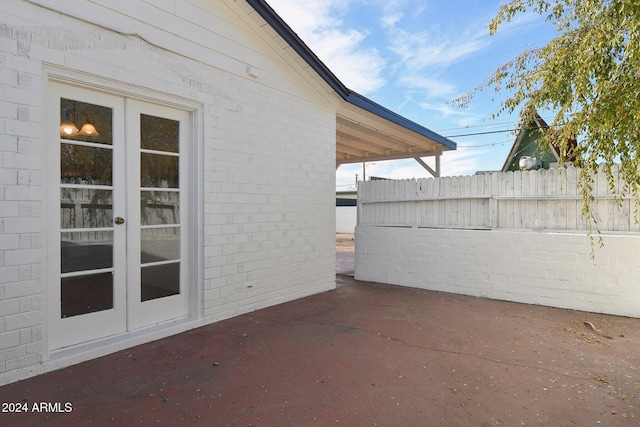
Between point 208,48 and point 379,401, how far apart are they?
4.00 metres

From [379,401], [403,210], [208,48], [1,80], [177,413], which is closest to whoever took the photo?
[177,413]

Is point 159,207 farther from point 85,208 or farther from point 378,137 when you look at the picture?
point 378,137

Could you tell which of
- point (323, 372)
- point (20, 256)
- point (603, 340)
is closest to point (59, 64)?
point (20, 256)

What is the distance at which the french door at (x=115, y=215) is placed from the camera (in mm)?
3146

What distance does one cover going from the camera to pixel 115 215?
11.4ft

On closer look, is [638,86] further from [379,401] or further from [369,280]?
[369,280]

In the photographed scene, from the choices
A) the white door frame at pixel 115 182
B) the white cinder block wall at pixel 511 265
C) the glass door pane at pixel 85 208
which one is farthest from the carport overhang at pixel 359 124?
the glass door pane at pixel 85 208

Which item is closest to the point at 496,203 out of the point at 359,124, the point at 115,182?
the point at 359,124

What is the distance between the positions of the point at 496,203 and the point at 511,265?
0.94 meters

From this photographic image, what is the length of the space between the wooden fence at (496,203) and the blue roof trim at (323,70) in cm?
130

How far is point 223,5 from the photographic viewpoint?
4.30 metres

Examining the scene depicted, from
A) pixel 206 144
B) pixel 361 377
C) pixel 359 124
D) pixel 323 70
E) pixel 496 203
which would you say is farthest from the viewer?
pixel 359 124

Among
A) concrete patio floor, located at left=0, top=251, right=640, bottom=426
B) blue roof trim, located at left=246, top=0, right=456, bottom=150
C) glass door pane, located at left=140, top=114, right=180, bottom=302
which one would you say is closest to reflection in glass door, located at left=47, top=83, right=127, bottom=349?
glass door pane, located at left=140, top=114, right=180, bottom=302

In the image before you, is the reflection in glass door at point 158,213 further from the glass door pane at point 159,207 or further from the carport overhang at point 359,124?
the carport overhang at point 359,124
